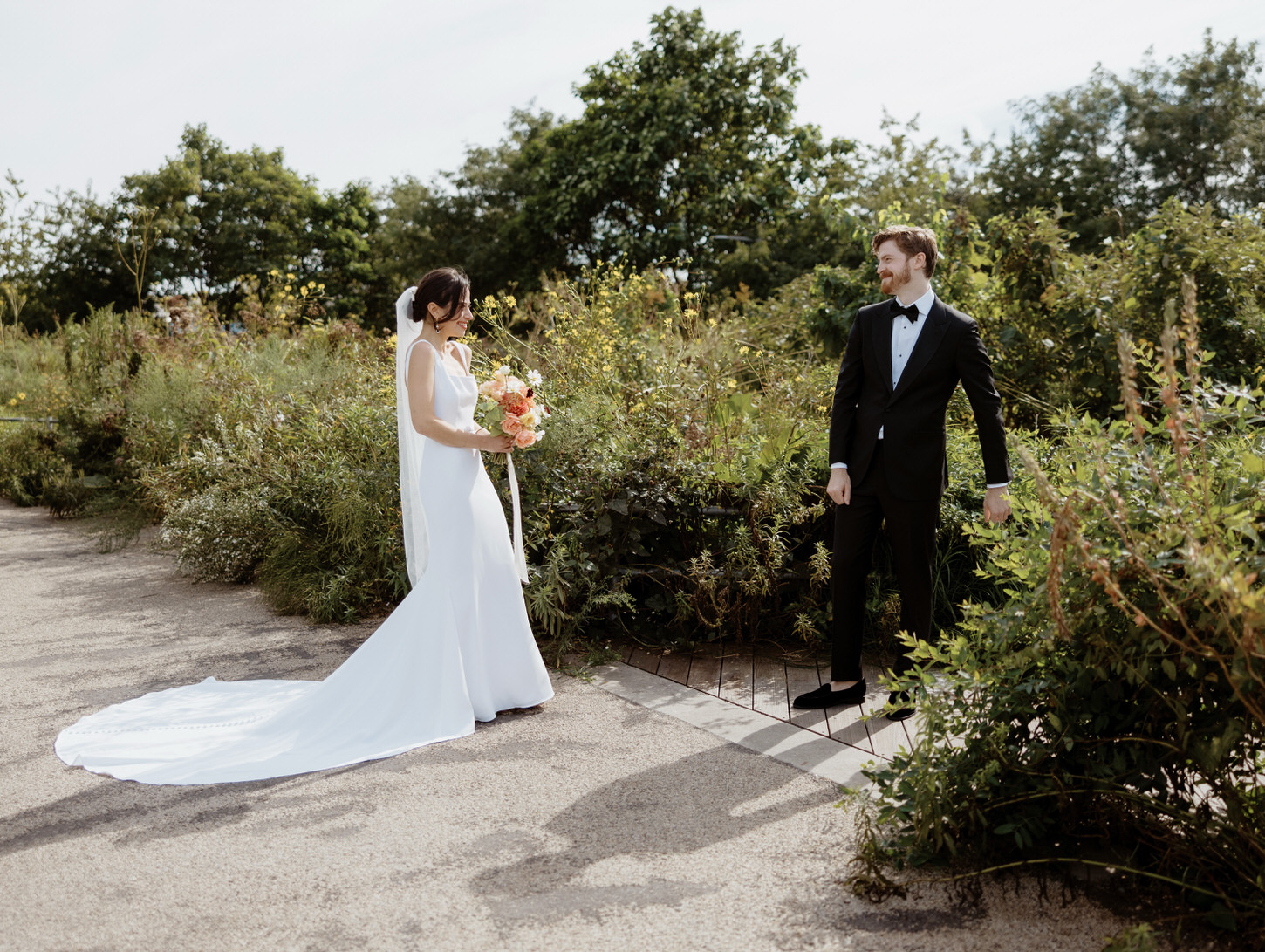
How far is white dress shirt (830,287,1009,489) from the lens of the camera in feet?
13.6

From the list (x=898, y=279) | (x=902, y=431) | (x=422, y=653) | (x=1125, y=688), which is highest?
(x=898, y=279)

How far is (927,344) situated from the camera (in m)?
4.06

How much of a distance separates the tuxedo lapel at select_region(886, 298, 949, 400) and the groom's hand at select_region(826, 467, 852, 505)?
0.44m

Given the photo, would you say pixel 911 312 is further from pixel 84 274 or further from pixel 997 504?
pixel 84 274

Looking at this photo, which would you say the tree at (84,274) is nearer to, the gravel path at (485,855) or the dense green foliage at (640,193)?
the dense green foliage at (640,193)

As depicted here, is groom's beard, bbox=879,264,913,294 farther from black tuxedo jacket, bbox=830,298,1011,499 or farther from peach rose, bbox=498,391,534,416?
peach rose, bbox=498,391,534,416

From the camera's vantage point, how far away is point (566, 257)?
90.3ft

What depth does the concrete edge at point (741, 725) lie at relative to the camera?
3.72 m

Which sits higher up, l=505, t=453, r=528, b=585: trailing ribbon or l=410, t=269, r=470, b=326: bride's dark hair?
l=410, t=269, r=470, b=326: bride's dark hair

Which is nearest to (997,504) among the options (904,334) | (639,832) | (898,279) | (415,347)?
(904,334)

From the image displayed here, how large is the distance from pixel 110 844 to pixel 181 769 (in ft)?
2.02

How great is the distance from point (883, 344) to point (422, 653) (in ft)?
7.99

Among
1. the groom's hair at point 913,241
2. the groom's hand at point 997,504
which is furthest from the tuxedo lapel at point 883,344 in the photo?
the groom's hand at point 997,504

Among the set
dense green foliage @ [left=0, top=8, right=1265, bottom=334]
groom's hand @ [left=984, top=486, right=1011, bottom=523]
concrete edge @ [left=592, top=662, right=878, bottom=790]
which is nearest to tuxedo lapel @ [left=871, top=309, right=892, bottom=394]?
groom's hand @ [left=984, top=486, right=1011, bottom=523]
